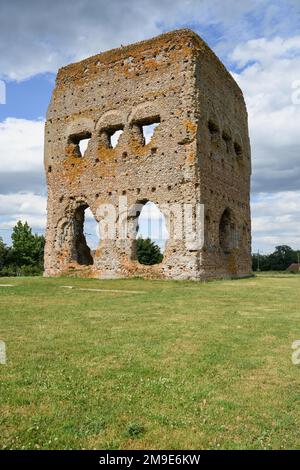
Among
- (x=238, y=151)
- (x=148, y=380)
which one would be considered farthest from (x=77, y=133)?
(x=148, y=380)

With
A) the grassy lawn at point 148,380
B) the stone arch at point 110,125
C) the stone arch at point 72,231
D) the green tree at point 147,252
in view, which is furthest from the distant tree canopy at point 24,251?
the grassy lawn at point 148,380

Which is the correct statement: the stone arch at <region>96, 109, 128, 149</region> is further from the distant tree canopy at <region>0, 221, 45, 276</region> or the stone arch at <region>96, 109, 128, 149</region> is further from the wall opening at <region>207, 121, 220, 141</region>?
the distant tree canopy at <region>0, 221, 45, 276</region>

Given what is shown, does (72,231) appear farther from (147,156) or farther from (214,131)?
(214,131)

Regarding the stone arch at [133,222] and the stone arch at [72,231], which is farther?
the stone arch at [72,231]

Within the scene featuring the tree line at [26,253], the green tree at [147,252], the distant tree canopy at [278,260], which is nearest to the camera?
the tree line at [26,253]

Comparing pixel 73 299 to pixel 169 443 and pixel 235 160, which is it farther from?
pixel 235 160

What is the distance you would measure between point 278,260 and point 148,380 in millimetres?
81314

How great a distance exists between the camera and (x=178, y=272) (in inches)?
701

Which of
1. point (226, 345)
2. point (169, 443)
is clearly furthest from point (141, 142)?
point (169, 443)

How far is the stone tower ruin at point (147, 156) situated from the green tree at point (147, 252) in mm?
26463

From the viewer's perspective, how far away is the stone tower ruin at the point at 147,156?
59.8 ft

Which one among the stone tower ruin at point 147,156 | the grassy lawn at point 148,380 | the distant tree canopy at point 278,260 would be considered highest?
the stone tower ruin at point 147,156

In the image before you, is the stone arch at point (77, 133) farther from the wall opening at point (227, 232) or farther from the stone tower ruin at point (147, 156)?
the wall opening at point (227, 232)

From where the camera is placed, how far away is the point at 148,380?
4.69 metres
